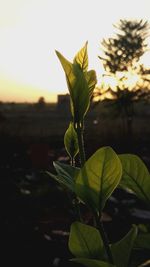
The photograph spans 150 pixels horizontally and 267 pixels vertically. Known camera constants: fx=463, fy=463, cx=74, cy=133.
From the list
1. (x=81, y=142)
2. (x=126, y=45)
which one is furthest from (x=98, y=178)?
(x=126, y=45)

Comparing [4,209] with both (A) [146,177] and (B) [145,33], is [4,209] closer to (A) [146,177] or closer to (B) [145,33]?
(A) [146,177]

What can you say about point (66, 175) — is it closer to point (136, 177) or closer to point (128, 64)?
point (136, 177)

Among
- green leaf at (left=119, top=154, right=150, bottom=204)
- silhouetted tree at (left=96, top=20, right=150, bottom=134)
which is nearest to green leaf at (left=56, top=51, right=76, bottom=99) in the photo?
green leaf at (left=119, top=154, right=150, bottom=204)

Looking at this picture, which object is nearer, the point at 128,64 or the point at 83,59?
the point at 83,59

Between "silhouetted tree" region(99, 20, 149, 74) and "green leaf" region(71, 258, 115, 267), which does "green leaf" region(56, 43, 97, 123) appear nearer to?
"green leaf" region(71, 258, 115, 267)

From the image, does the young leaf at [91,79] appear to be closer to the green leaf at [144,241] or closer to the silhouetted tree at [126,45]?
the green leaf at [144,241]

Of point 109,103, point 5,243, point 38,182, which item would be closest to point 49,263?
point 5,243

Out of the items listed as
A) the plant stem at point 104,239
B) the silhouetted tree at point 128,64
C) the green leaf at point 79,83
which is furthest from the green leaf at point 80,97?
the silhouetted tree at point 128,64
